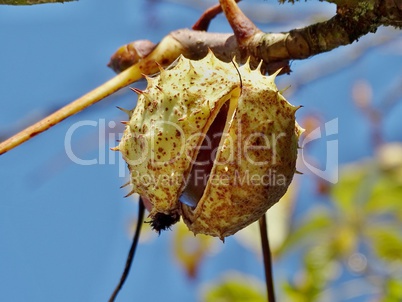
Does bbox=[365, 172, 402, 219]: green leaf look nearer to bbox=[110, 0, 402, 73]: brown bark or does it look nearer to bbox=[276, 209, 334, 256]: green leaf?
bbox=[276, 209, 334, 256]: green leaf

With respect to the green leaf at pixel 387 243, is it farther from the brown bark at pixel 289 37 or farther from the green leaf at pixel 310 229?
the brown bark at pixel 289 37

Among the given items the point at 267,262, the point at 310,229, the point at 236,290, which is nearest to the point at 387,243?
the point at 310,229

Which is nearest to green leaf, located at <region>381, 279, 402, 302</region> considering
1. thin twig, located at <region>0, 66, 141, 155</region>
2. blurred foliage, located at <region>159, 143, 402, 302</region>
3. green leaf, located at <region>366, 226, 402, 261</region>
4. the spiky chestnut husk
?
blurred foliage, located at <region>159, 143, 402, 302</region>

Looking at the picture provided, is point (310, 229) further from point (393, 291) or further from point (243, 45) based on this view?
point (243, 45)

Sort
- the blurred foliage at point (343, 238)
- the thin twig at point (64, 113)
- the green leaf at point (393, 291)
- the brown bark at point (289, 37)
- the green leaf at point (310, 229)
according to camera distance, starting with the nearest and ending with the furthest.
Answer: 1. the brown bark at point (289, 37)
2. the thin twig at point (64, 113)
3. the green leaf at point (393, 291)
4. the blurred foliage at point (343, 238)
5. the green leaf at point (310, 229)

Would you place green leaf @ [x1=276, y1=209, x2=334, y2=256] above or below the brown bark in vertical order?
below

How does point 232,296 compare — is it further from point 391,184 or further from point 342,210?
point 391,184

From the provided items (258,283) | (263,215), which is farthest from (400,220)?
(263,215)

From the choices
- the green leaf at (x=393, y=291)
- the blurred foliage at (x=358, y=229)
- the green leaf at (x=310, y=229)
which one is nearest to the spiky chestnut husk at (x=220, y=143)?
the green leaf at (x=393, y=291)
